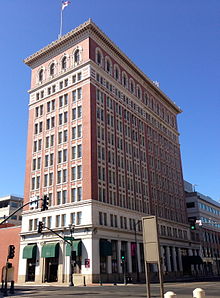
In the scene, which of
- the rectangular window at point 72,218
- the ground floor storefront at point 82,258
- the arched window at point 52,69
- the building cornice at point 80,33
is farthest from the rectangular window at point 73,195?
the building cornice at point 80,33

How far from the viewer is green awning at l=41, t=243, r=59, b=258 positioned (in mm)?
53688

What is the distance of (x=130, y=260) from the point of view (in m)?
59.1

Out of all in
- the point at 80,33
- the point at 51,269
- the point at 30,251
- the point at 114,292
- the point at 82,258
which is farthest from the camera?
the point at 80,33

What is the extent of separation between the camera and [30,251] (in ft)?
186

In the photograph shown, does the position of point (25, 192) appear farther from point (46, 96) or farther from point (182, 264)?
point (182, 264)

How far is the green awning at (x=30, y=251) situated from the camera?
56.6m

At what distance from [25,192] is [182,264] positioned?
43670 millimetres

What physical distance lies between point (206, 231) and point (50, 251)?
203 feet

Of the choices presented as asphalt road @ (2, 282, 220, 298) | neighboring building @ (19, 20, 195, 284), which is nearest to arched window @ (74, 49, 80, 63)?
neighboring building @ (19, 20, 195, 284)

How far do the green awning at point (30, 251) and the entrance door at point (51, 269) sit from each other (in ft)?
8.88

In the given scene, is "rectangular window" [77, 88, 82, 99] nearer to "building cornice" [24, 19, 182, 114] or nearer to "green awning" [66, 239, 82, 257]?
"building cornice" [24, 19, 182, 114]

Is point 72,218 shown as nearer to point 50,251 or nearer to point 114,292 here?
point 50,251

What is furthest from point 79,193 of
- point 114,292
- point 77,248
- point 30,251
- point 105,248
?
point 114,292

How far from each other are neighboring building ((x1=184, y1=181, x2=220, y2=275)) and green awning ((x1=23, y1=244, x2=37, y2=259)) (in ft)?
172
